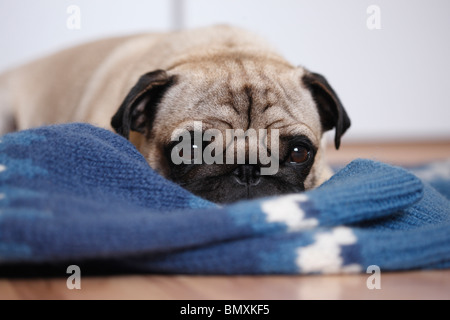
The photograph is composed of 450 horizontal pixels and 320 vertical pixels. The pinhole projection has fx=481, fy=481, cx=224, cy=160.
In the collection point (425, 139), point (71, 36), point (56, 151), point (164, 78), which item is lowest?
point (425, 139)

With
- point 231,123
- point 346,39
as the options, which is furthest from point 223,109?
point 346,39

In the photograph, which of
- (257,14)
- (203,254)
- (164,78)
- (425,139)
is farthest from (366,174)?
(425,139)

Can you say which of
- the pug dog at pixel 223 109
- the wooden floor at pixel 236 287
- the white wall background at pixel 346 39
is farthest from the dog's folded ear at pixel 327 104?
the white wall background at pixel 346 39

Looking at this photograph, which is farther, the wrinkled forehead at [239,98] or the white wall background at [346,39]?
the white wall background at [346,39]

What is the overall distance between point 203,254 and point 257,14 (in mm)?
3918

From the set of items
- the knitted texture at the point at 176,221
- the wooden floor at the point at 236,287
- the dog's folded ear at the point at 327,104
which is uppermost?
the dog's folded ear at the point at 327,104

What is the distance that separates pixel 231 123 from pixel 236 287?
755mm

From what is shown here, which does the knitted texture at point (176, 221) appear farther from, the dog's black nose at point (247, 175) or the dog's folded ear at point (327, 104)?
the dog's folded ear at point (327, 104)

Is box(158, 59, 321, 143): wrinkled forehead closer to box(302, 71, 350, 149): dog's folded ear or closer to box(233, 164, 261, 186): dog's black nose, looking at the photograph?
box(302, 71, 350, 149): dog's folded ear

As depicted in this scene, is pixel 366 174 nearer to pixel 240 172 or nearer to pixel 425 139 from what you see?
pixel 240 172

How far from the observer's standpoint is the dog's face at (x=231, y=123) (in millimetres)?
1624

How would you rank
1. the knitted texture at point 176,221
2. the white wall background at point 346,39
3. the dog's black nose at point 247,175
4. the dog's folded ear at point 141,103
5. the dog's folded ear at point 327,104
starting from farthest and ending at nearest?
the white wall background at point 346,39 → the dog's folded ear at point 327,104 → the dog's folded ear at point 141,103 → the dog's black nose at point 247,175 → the knitted texture at point 176,221

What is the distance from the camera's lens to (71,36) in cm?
436

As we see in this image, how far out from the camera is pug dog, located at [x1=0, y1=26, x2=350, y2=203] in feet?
5.36
